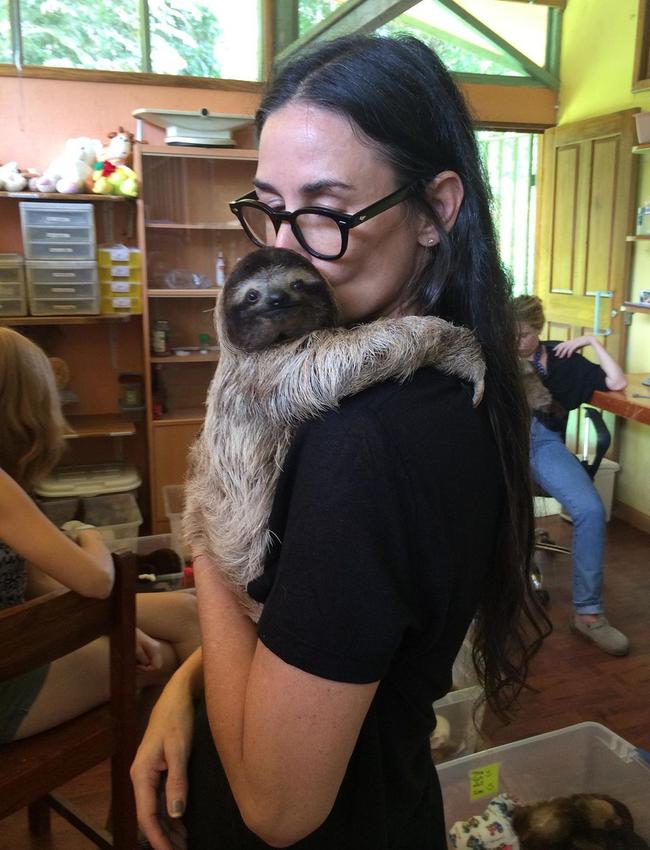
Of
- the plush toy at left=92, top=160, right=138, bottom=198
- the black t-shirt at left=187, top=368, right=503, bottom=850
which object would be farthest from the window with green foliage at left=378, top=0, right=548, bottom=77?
the black t-shirt at left=187, top=368, right=503, bottom=850

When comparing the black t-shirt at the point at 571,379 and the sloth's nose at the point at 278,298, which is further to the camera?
the black t-shirt at the point at 571,379

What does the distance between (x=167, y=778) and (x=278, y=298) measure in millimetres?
579

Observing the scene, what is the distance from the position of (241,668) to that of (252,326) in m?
0.43

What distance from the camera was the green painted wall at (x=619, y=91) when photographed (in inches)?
166

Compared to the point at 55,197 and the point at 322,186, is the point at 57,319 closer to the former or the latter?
the point at 55,197

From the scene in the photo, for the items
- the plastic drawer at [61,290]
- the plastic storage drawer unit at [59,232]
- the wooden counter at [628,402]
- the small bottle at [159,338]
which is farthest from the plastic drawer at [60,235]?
the wooden counter at [628,402]

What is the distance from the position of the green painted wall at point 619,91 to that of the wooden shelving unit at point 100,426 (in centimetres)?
301

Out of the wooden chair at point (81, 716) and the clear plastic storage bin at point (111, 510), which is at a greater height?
the wooden chair at point (81, 716)

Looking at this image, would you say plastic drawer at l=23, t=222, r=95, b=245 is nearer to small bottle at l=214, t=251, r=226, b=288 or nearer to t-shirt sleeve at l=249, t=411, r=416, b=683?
small bottle at l=214, t=251, r=226, b=288

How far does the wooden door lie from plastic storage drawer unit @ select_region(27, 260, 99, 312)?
2965mm

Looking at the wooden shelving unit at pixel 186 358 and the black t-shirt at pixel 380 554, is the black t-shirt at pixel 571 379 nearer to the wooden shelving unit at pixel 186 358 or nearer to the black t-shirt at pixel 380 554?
the wooden shelving unit at pixel 186 358

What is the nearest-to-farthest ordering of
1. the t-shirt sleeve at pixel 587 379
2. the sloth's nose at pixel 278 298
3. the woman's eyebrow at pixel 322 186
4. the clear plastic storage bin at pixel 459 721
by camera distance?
the woman's eyebrow at pixel 322 186 < the sloth's nose at pixel 278 298 < the clear plastic storage bin at pixel 459 721 < the t-shirt sleeve at pixel 587 379

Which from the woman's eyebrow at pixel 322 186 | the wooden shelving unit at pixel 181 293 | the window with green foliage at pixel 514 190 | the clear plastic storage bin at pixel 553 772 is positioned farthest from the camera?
the window with green foliage at pixel 514 190

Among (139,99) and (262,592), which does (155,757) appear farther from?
(139,99)
